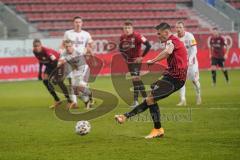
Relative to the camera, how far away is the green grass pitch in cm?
1047

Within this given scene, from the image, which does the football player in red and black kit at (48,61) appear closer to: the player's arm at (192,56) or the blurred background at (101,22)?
the player's arm at (192,56)

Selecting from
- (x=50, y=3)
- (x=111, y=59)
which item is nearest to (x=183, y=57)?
(x=111, y=59)

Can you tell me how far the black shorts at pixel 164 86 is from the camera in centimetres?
1243

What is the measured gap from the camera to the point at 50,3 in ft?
133

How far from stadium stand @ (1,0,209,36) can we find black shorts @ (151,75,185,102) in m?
25.6

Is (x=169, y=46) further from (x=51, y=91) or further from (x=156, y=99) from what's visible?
(x=51, y=91)

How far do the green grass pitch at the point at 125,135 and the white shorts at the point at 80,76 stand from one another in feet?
4.15

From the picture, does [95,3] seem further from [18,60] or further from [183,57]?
[183,57]

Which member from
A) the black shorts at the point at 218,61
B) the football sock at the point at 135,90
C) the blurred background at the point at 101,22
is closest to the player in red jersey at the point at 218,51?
the black shorts at the point at 218,61

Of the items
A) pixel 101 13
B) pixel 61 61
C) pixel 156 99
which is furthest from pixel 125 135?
pixel 101 13

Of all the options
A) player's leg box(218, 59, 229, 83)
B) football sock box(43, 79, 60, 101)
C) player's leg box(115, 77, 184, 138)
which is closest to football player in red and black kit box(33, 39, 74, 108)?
football sock box(43, 79, 60, 101)

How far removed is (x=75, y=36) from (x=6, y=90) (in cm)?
850

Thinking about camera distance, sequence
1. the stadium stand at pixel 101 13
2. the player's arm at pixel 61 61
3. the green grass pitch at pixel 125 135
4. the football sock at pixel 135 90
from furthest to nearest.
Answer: the stadium stand at pixel 101 13
the player's arm at pixel 61 61
the football sock at pixel 135 90
the green grass pitch at pixel 125 135

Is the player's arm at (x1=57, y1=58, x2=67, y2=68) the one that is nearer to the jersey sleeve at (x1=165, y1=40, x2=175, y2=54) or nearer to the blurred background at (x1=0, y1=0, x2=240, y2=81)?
the jersey sleeve at (x1=165, y1=40, x2=175, y2=54)
